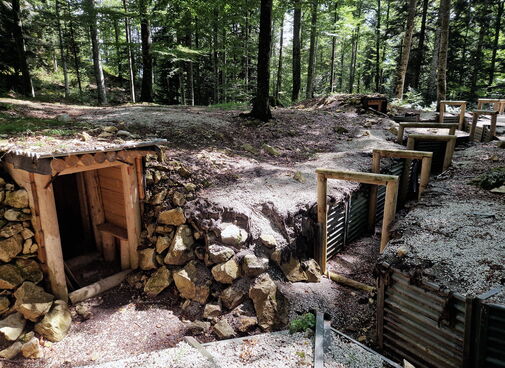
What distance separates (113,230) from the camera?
587cm

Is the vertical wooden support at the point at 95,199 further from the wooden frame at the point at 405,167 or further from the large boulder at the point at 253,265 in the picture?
the wooden frame at the point at 405,167

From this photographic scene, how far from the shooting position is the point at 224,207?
5.26 meters

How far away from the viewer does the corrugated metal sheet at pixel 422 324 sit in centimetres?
303

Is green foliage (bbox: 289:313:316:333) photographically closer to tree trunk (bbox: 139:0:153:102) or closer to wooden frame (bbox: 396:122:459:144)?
wooden frame (bbox: 396:122:459:144)

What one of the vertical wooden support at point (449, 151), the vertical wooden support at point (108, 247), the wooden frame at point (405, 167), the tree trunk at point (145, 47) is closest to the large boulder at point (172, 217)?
the vertical wooden support at point (108, 247)

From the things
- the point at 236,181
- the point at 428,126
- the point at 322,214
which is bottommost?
the point at 322,214

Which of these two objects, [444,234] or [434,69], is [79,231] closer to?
[444,234]

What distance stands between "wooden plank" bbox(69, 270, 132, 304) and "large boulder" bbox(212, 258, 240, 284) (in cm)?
199

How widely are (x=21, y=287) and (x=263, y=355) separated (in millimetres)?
3695

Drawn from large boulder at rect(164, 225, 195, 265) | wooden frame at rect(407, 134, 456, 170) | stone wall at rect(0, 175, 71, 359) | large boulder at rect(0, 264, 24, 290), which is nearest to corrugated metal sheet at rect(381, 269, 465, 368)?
large boulder at rect(164, 225, 195, 265)

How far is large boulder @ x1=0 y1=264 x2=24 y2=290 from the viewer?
4.38 metres

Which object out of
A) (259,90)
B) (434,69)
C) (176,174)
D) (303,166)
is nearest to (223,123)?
(259,90)

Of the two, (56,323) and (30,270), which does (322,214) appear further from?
(30,270)

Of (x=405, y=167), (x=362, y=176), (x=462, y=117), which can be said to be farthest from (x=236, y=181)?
(x=462, y=117)
